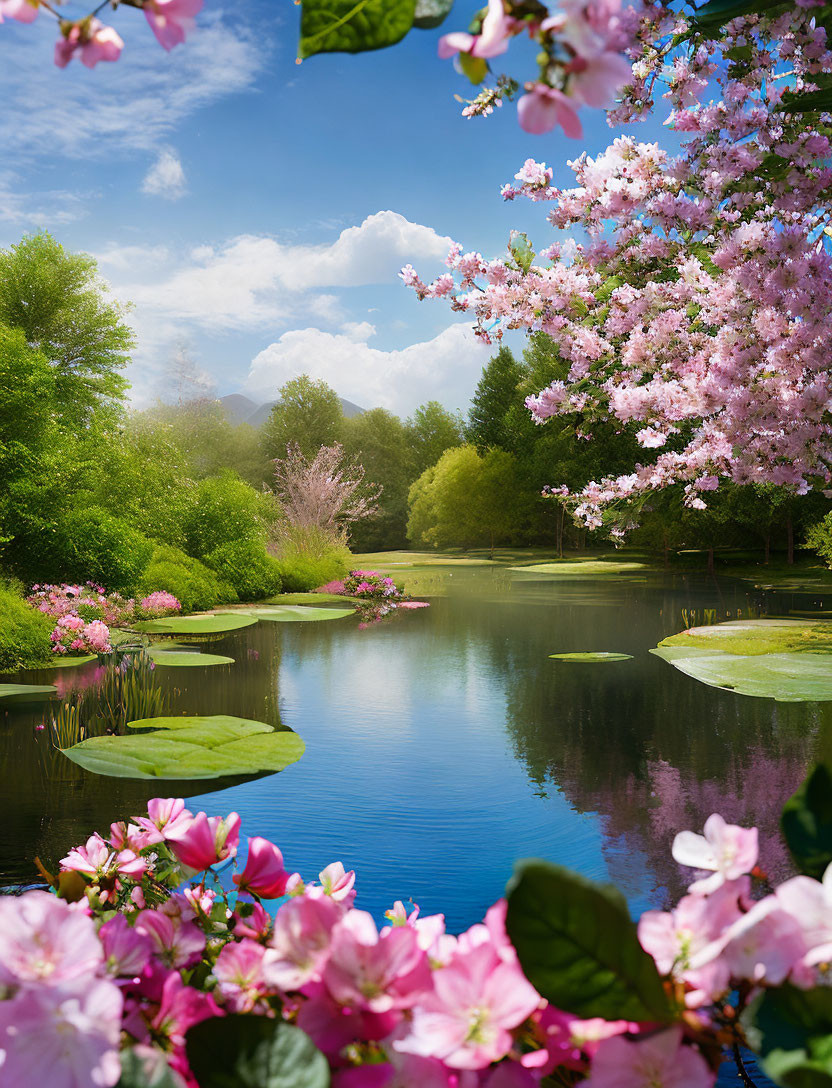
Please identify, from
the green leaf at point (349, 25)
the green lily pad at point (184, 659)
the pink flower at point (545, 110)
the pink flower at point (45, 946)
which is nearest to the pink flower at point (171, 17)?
the green leaf at point (349, 25)

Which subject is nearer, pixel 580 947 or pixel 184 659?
pixel 580 947

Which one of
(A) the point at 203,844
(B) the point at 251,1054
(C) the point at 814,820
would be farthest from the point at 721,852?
(A) the point at 203,844

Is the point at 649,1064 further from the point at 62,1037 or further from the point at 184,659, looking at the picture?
the point at 184,659

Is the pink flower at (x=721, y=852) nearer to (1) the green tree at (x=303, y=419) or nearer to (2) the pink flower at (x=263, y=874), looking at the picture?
(2) the pink flower at (x=263, y=874)

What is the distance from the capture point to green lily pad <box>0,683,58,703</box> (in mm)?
6559

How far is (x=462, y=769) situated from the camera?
16.2 ft

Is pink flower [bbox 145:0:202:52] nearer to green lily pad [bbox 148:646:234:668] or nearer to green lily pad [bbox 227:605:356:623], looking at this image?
green lily pad [bbox 148:646:234:668]

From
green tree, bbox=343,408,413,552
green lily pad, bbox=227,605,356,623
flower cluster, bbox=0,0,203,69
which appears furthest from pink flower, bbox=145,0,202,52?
green tree, bbox=343,408,413,552

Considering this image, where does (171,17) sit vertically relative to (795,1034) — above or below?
above

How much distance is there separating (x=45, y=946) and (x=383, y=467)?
138 ft

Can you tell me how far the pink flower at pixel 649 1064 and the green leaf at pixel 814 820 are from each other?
0.55 ft

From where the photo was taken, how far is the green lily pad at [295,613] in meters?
12.5

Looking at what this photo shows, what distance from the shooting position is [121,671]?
781cm

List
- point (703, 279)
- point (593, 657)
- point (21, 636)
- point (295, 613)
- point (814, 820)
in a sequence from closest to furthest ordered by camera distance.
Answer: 1. point (814, 820)
2. point (703, 279)
3. point (21, 636)
4. point (593, 657)
5. point (295, 613)
